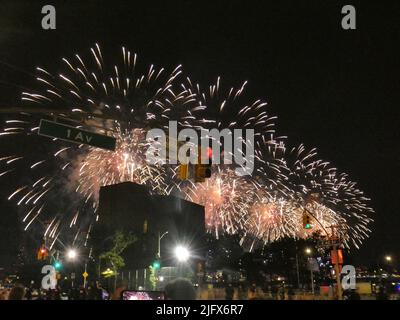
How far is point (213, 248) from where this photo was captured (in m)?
91.6

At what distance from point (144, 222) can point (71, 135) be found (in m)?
48.9

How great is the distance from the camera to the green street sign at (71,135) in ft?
47.9

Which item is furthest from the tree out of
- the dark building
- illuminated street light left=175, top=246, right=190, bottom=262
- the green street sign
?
the green street sign

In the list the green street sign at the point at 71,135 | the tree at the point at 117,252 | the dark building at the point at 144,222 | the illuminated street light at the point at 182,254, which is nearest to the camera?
the green street sign at the point at 71,135

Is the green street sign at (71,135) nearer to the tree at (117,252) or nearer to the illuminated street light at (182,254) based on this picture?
the tree at (117,252)

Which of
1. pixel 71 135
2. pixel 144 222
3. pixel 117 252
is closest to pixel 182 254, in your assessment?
pixel 144 222

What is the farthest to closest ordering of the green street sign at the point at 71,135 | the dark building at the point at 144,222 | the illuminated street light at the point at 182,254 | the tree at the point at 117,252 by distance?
the dark building at the point at 144,222 < the illuminated street light at the point at 182,254 < the tree at the point at 117,252 < the green street sign at the point at 71,135

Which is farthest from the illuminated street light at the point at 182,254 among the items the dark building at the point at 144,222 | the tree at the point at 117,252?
the tree at the point at 117,252

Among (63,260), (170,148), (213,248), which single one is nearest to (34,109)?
(170,148)

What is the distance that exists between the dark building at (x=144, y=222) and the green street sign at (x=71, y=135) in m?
40.2

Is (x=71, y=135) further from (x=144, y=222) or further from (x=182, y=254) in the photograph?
(x=144, y=222)
